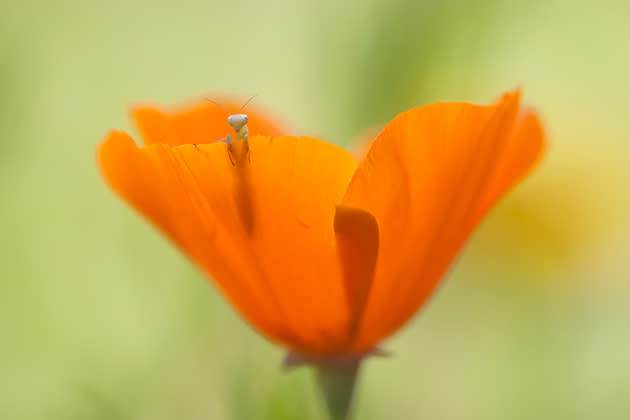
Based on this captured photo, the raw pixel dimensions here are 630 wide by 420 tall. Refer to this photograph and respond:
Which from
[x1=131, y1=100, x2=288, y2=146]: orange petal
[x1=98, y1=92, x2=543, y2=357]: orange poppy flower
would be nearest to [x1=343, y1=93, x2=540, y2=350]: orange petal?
[x1=98, y1=92, x2=543, y2=357]: orange poppy flower

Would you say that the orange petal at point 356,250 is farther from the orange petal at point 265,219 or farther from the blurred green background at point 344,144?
the blurred green background at point 344,144

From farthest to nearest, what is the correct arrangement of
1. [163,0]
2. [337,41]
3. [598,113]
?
[163,0], [598,113], [337,41]

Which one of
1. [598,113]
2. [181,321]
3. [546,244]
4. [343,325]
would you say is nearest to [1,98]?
[181,321]

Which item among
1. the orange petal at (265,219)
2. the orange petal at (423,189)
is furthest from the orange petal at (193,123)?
the orange petal at (423,189)

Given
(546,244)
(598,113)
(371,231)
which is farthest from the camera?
(598,113)

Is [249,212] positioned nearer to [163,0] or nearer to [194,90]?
[194,90]

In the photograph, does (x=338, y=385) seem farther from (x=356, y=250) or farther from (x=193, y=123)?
(x=193, y=123)
